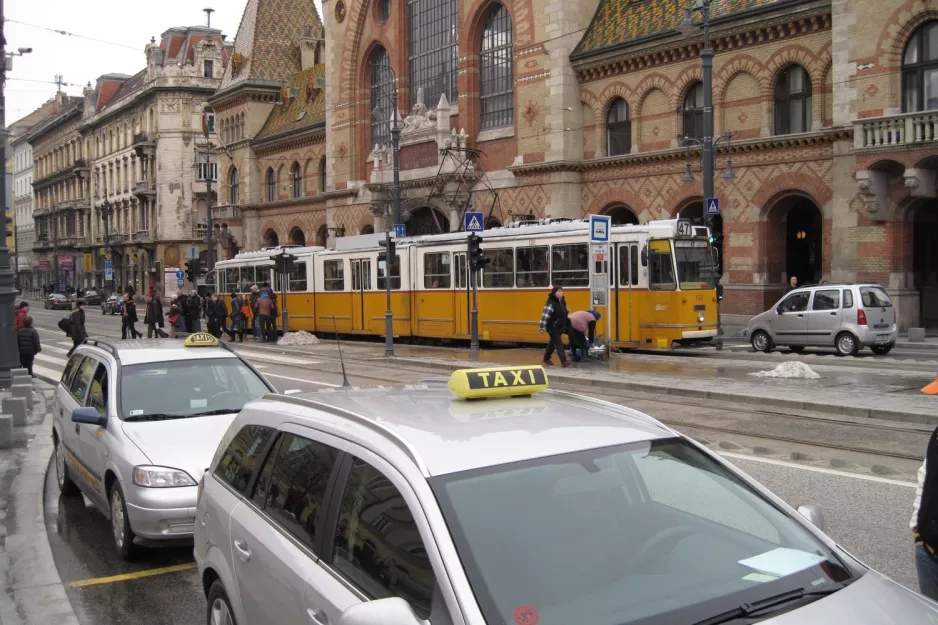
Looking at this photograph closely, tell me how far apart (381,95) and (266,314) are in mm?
18818

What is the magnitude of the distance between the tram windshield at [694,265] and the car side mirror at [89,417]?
1680cm

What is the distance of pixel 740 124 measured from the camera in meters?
30.7

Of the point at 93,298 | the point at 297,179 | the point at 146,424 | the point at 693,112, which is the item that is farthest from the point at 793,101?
the point at 93,298

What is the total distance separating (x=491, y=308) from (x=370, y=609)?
23.4 metres

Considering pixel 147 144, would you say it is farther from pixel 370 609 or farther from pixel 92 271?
pixel 370 609

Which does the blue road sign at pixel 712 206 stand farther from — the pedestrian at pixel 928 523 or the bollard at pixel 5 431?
the pedestrian at pixel 928 523

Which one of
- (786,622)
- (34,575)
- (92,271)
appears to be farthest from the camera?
(92,271)

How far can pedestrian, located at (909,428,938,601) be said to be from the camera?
11.8 ft

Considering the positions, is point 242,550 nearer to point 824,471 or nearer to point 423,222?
point 824,471

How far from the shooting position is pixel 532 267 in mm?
24641

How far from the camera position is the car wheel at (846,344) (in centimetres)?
2162

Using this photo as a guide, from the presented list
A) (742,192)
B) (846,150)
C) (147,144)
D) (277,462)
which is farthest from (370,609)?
(147,144)

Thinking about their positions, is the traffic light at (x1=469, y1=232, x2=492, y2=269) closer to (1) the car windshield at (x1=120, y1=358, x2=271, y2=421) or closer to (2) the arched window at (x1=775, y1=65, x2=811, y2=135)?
(2) the arched window at (x1=775, y1=65, x2=811, y2=135)

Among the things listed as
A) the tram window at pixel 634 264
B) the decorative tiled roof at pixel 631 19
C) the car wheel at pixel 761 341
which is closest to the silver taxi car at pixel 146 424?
the tram window at pixel 634 264
